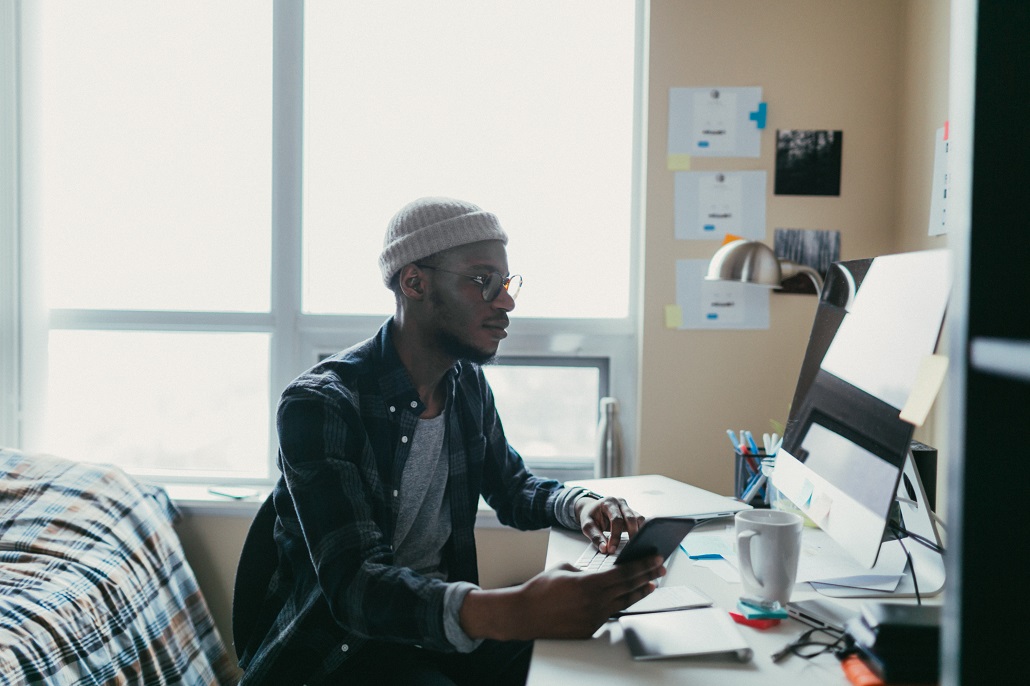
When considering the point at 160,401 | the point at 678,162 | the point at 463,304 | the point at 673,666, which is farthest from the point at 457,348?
the point at 160,401

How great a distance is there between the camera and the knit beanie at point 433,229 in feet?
4.56

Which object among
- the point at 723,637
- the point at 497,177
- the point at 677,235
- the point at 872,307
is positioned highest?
the point at 497,177

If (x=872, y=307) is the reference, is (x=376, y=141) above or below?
above

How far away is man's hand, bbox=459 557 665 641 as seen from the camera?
87cm

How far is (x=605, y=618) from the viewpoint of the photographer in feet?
2.89

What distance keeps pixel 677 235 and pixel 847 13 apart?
722 millimetres

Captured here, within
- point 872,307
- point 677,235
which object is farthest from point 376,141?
point 872,307

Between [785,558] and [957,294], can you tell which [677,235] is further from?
[957,294]

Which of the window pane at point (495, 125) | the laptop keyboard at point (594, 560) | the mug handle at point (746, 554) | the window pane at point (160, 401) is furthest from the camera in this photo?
the window pane at point (160, 401)

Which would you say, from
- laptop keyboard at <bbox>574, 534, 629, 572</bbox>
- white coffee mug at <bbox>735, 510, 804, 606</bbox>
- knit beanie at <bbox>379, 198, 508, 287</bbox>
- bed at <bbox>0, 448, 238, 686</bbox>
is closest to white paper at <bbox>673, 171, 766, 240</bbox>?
knit beanie at <bbox>379, 198, 508, 287</bbox>

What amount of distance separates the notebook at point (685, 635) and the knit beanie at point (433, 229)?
0.73m

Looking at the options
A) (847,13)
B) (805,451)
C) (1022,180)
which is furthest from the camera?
(847,13)

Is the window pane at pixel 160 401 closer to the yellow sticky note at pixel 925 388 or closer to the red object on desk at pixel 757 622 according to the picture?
the red object on desk at pixel 757 622

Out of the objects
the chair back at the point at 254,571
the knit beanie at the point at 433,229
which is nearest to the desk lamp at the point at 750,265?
the knit beanie at the point at 433,229
